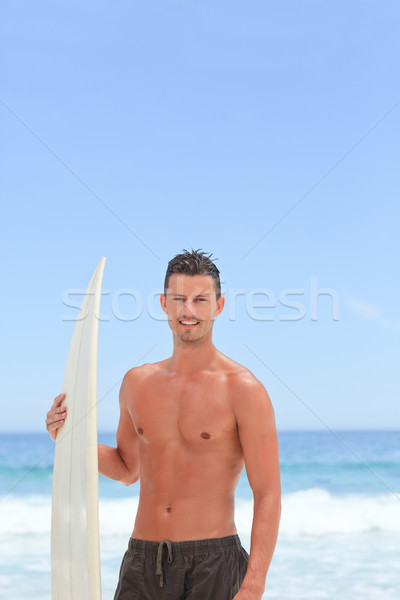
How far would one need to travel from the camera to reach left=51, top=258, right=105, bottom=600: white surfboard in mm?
1828

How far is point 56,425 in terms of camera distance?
80.4 inches

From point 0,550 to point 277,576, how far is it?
11.8 feet

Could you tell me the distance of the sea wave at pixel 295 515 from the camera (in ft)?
32.9

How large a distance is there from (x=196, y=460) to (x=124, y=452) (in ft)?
1.05

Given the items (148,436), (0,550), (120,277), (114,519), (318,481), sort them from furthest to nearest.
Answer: (120,277) < (318,481) < (114,519) < (0,550) < (148,436)

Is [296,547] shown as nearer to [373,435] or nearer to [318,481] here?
[318,481]

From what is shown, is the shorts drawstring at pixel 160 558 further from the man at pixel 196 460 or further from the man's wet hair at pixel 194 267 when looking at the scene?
the man's wet hair at pixel 194 267

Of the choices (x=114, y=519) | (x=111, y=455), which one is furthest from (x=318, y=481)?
(x=111, y=455)

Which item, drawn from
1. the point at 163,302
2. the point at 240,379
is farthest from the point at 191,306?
the point at 240,379

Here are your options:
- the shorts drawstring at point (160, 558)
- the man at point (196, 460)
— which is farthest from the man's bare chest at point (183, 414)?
the shorts drawstring at point (160, 558)

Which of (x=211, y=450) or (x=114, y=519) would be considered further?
(x=114, y=519)

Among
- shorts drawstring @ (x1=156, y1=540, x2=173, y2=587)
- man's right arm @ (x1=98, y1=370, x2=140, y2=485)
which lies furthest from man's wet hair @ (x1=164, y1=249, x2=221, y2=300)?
shorts drawstring @ (x1=156, y1=540, x2=173, y2=587)

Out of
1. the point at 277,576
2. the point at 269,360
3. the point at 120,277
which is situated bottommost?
the point at 277,576

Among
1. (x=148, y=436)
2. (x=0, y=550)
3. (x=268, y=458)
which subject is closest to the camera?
(x=268, y=458)
